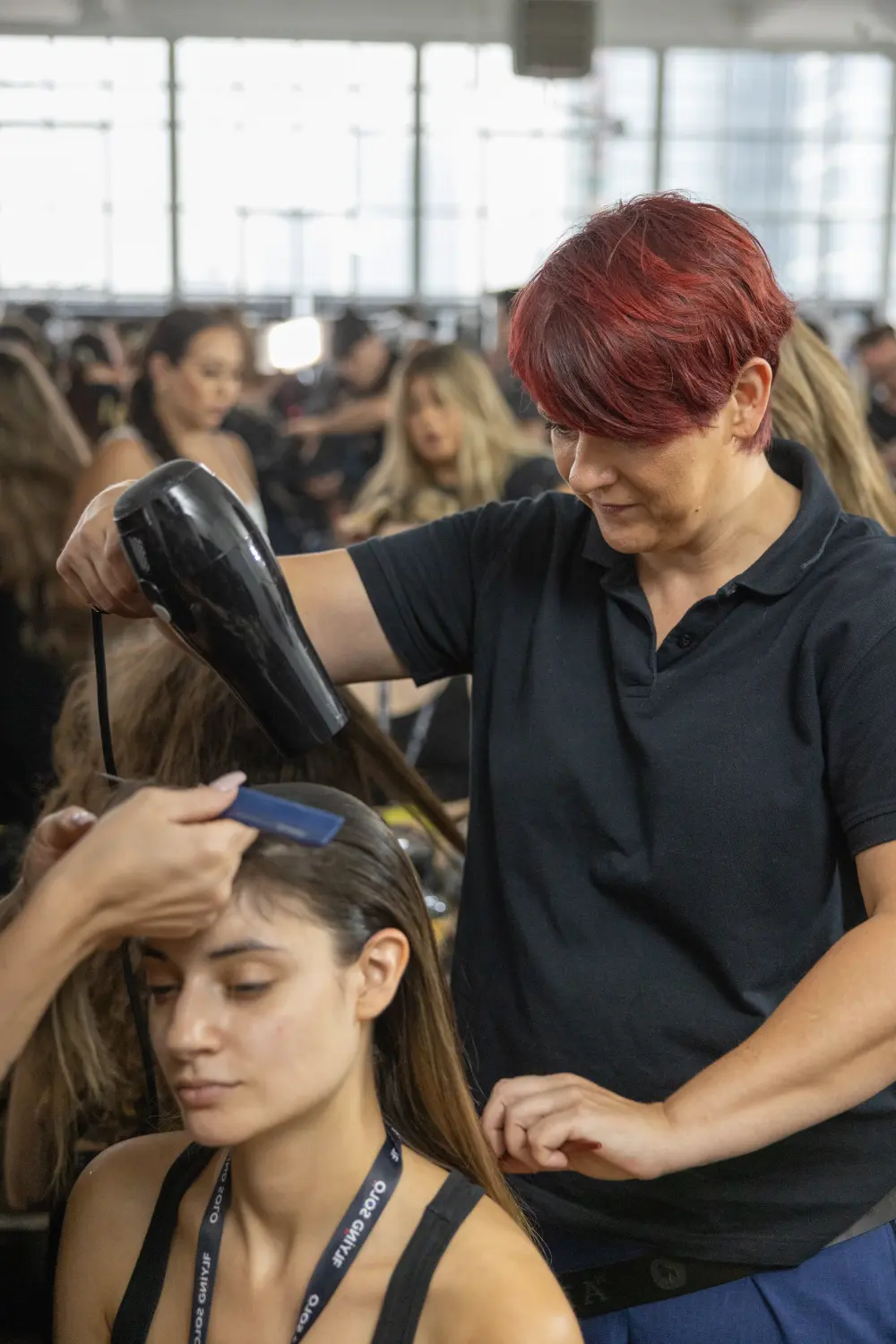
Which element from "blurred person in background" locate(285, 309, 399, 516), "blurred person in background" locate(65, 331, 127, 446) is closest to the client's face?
"blurred person in background" locate(65, 331, 127, 446)

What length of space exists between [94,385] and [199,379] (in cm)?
229

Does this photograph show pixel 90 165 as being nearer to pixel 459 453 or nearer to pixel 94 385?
pixel 94 385

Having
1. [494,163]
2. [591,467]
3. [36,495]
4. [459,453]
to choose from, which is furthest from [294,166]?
[591,467]

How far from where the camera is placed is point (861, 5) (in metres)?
12.5

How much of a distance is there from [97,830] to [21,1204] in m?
0.56

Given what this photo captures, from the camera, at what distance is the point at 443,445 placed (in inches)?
146

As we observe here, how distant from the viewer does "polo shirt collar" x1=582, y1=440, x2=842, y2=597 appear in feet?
3.85

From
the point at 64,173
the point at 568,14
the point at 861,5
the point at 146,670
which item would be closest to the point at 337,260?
the point at 64,173

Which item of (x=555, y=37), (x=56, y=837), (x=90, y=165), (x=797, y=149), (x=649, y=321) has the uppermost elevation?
(x=555, y=37)

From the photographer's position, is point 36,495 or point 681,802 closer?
point 681,802

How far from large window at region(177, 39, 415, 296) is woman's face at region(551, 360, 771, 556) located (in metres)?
11.6

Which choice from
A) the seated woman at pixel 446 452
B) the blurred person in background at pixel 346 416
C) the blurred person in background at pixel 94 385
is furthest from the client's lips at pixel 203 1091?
the blurred person in background at pixel 346 416

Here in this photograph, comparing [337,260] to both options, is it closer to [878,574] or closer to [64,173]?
[64,173]

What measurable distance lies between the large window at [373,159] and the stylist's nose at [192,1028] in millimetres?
11771
